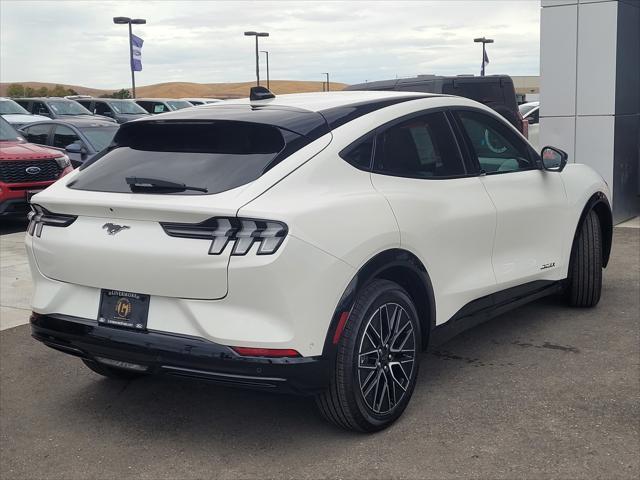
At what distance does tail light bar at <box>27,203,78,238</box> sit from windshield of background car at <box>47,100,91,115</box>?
21060 millimetres

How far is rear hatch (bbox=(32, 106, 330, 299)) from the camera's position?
356 centimetres

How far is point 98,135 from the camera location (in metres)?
14.9

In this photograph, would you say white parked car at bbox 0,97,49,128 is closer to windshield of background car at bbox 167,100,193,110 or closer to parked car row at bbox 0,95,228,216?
parked car row at bbox 0,95,228,216

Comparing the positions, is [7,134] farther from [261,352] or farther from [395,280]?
[261,352]

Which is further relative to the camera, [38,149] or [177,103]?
[177,103]

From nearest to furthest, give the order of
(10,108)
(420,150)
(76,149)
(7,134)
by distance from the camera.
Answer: (420,150), (7,134), (76,149), (10,108)

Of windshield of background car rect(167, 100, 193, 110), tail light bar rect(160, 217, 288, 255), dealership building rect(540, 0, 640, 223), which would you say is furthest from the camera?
windshield of background car rect(167, 100, 193, 110)

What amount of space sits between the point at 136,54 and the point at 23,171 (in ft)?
88.9

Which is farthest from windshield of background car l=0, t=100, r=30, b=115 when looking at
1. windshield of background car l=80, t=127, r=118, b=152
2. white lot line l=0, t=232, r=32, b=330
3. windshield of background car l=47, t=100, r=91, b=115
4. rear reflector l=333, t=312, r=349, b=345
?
rear reflector l=333, t=312, r=349, b=345

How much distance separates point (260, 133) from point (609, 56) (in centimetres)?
795

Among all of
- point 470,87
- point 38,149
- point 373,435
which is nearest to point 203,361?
point 373,435

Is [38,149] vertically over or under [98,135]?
under

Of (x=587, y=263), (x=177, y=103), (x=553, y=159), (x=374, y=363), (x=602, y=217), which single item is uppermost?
(x=177, y=103)

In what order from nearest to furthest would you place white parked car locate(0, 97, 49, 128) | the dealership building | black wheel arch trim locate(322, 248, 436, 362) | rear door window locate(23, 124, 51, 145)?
black wheel arch trim locate(322, 248, 436, 362) < the dealership building < rear door window locate(23, 124, 51, 145) < white parked car locate(0, 97, 49, 128)
